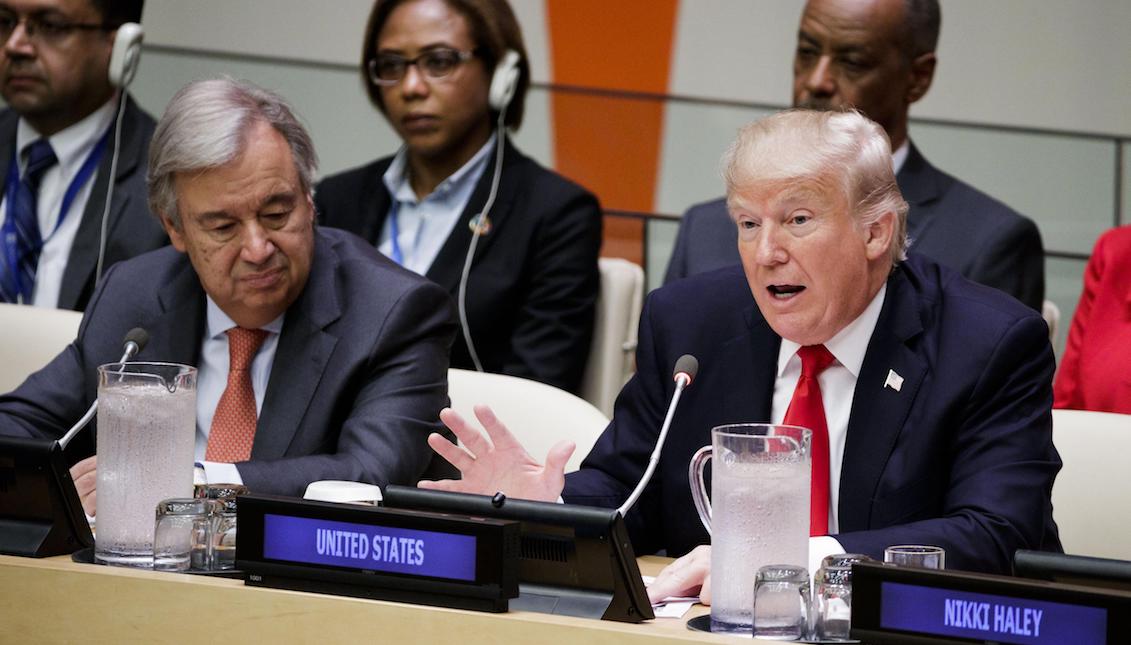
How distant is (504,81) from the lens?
380cm

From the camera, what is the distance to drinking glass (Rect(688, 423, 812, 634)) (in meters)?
1.64

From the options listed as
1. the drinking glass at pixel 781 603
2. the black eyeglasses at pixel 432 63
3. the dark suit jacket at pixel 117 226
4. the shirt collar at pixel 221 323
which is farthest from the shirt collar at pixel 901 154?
the drinking glass at pixel 781 603

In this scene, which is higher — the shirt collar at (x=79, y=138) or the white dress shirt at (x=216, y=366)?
the shirt collar at (x=79, y=138)

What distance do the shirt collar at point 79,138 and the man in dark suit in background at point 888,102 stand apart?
150 cm

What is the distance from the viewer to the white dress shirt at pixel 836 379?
7.42 feet

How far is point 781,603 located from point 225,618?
0.59 meters

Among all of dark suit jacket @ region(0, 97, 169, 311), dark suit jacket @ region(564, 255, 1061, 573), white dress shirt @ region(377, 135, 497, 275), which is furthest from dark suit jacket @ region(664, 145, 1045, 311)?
dark suit jacket @ region(0, 97, 169, 311)

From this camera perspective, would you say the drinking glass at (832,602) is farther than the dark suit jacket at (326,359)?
No

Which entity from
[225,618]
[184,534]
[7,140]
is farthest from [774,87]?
[225,618]

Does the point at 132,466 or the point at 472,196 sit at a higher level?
the point at 472,196

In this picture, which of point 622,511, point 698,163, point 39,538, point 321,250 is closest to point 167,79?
point 698,163

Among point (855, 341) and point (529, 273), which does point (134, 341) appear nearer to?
point (855, 341)

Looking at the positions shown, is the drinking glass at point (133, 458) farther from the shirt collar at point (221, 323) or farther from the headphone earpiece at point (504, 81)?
the headphone earpiece at point (504, 81)

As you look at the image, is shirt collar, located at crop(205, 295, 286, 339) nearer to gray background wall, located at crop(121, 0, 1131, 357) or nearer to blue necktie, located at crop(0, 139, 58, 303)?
blue necktie, located at crop(0, 139, 58, 303)
